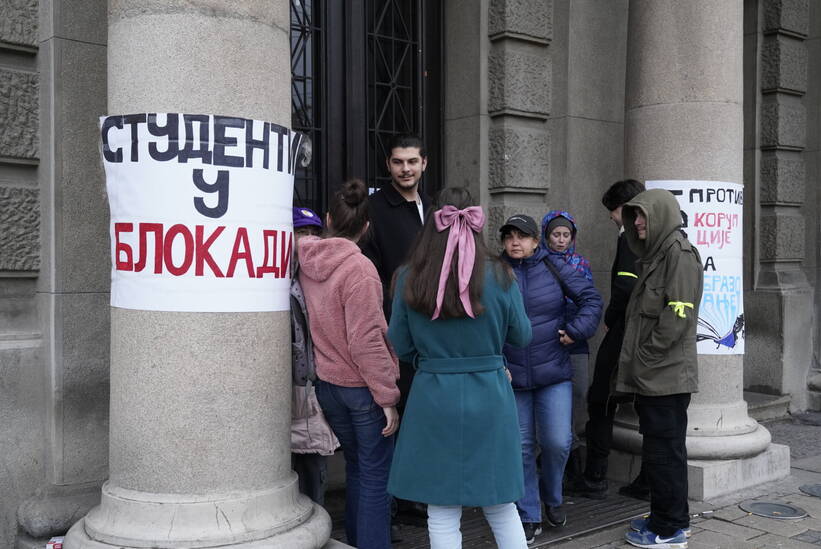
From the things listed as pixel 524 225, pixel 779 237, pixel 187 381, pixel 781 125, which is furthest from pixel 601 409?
pixel 781 125

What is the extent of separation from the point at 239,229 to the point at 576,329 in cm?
211

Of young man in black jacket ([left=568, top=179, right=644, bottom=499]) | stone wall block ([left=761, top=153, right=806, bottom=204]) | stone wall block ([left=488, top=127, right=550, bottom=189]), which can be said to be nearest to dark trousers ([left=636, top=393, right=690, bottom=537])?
young man in black jacket ([left=568, top=179, right=644, bottom=499])

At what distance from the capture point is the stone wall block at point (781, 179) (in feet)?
28.1

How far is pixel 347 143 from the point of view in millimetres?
6113

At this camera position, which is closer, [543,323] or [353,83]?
[543,323]

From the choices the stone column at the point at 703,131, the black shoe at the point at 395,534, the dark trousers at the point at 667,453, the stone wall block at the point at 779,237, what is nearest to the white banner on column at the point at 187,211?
the black shoe at the point at 395,534

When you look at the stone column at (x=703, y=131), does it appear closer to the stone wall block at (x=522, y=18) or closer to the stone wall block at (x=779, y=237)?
the stone wall block at (x=522, y=18)

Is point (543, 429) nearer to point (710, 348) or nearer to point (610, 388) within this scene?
point (610, 388)

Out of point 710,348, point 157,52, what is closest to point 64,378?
point 157,52

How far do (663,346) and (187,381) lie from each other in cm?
240

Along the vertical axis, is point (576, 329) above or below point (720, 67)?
below

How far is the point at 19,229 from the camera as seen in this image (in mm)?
4266

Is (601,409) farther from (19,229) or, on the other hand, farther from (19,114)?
(19,114)

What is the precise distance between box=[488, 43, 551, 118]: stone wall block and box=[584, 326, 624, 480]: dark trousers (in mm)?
1978
